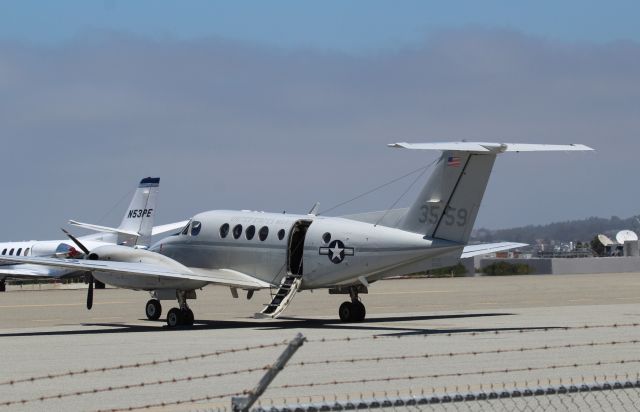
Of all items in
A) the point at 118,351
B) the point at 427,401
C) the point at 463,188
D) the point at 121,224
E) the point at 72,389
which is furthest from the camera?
the point at 121,224

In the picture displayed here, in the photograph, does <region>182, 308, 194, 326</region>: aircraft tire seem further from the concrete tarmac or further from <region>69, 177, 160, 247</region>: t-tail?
<region>69, 177, 160, 247</region>: t-tail

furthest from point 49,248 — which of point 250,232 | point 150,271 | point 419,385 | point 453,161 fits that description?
point 419,385

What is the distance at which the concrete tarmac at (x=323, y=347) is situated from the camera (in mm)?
16484

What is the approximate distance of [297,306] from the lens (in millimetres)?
43906

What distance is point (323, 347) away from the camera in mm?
23656

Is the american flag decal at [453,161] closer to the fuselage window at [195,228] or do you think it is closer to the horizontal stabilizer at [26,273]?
the fuselage window at [195,228]

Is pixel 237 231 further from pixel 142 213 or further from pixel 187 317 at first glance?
pixel 142 213

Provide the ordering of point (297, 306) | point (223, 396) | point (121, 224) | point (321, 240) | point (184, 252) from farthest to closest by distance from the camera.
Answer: point (121, 224)
point (297, 306)
point (184, 252)
point (321, 240)
point (223, 396)

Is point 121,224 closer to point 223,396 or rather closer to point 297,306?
point 297,306

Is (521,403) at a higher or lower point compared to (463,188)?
lower

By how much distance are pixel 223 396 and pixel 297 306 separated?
28351 mm

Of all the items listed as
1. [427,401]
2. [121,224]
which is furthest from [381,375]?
[121,224]

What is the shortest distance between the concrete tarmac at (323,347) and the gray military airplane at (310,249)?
119cm

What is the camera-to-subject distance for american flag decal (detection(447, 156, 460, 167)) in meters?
29.6
